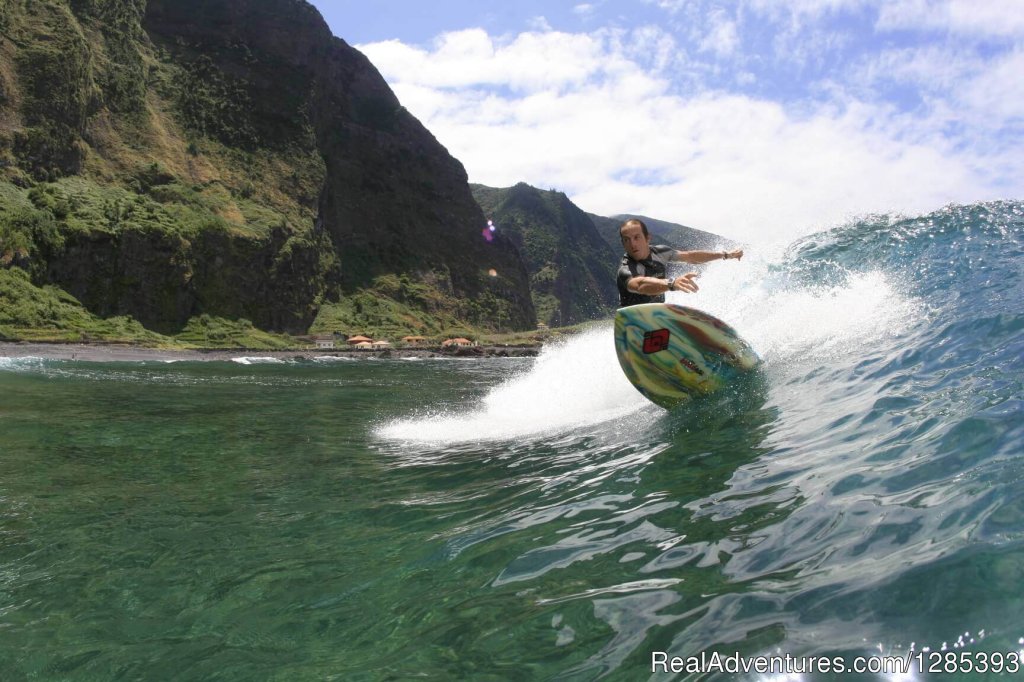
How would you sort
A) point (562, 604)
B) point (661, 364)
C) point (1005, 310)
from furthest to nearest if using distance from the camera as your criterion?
1. point (661, 364)
2. point (1005, 310)
3. point (562, 604)

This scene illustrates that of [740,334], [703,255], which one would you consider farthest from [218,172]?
[740,334]

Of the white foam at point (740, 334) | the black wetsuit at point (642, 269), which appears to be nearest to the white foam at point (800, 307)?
the white foam at point (740, 334)

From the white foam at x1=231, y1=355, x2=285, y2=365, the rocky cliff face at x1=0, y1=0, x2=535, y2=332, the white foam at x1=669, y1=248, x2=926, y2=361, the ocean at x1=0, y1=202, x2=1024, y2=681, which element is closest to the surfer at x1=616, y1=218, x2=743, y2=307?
the white foam at x1=669, y1=248, x2=926, y2=361

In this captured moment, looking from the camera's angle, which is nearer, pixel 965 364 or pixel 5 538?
pixel 5 538

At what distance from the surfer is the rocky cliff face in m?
98.1

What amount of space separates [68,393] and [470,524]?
A: 21.0m

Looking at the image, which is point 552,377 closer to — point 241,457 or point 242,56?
point 241,457

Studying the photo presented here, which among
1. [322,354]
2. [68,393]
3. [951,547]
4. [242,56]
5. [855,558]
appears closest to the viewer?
[951,547]

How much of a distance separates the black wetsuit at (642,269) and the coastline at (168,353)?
55.0m

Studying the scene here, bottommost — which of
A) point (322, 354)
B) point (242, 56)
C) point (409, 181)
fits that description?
point (322, 354)

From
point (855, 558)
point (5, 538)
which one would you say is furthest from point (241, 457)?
point (855, 558)

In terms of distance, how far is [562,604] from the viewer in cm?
379

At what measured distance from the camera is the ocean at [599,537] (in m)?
3.09

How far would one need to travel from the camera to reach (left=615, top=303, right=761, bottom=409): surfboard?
10164 mm
